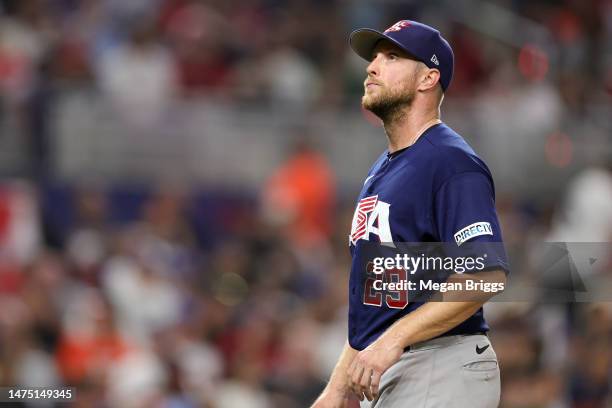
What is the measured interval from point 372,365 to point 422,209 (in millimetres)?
608

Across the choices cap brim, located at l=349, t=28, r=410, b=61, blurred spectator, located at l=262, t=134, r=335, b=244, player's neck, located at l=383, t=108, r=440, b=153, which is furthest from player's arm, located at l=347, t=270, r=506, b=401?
blurred spectator, located at l=262, t=134, r=335, b=244

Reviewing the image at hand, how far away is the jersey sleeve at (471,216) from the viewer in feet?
13.6

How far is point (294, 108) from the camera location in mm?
11547

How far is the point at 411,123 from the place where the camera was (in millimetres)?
4590

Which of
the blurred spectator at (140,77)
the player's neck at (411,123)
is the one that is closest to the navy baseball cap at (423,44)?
the player's neck at (411,123)

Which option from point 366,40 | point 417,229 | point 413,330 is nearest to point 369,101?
point 366,40

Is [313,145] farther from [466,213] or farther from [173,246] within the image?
[466,213]

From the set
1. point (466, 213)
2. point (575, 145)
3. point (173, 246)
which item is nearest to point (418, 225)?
point (466, 213)

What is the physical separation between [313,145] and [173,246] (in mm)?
1873

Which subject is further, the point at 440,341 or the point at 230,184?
the point at 230,184

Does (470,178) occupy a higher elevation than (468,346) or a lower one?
higher

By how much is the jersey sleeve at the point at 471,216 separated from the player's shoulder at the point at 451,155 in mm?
32

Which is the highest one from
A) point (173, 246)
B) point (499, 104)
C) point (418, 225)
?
point (499, 104)

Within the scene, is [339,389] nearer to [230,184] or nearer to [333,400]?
[333,400]
